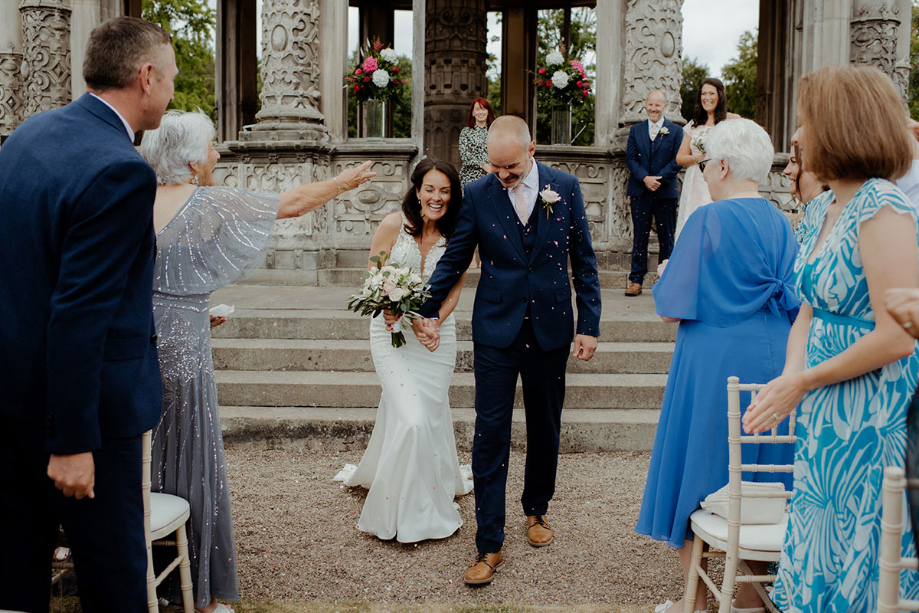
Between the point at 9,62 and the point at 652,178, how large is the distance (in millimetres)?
9522

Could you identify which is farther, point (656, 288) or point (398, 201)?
point (398, 201)

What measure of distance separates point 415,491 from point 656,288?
68.6 inches

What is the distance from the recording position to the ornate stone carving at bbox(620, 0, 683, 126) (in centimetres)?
976

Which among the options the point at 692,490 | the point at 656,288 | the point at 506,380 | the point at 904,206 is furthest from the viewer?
the point at 506,380

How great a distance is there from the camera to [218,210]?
10.7 ft

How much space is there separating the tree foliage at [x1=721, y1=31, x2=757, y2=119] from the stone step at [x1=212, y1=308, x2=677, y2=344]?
3332 centimetres

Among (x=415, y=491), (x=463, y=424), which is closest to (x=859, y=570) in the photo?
(x=415, y=491)

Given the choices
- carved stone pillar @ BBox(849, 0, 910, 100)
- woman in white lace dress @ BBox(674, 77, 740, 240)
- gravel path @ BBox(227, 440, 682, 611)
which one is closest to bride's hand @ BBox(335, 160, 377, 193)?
gravel path @ BBox(227, 440, 682, 611)

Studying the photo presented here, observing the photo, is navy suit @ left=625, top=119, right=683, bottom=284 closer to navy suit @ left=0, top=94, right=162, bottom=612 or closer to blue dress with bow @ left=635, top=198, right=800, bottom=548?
blue dress with bow @ left=635, top=198, right=800, bottom=548

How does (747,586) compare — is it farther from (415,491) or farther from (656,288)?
(415,491)

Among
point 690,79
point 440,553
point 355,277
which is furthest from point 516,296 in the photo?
point 690,79

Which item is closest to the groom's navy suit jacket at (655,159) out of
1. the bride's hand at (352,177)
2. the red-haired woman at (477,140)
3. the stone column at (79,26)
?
the red-haired woman at (477,140)

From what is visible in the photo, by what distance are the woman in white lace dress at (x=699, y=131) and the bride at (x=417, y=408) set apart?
421 cm

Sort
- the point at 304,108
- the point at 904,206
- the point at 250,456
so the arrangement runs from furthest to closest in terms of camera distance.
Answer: the point at 304,108 → the point at 250,456 → the point at 904,206
